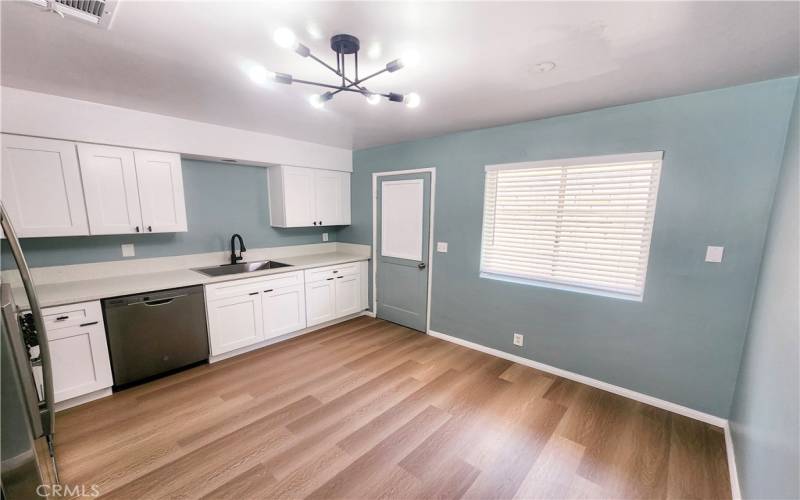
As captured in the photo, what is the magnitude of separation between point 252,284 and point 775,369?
144 inches

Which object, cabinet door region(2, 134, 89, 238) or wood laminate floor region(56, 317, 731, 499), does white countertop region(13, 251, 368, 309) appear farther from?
wood laminate floor region(56, 317, 731, 499)

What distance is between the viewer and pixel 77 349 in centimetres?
220

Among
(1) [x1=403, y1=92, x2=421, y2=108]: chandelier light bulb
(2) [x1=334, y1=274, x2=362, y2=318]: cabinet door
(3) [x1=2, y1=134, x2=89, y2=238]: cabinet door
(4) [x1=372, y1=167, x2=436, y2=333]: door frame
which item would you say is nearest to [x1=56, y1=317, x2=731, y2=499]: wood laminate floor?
(4) [x1=372, y1=167, x2=436, y2=333]: door frame

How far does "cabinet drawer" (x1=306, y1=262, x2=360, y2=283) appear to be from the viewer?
3594 mm

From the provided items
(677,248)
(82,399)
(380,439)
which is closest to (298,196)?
(82,399)

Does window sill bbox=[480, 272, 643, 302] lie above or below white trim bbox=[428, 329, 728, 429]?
above

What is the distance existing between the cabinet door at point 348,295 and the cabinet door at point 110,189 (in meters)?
2.11

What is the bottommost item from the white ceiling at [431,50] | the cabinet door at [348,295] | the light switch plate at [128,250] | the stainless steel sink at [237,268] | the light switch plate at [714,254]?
the cabinet door at [348,295]

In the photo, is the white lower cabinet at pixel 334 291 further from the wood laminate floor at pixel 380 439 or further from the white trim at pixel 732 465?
the white trim at pixel 732 465

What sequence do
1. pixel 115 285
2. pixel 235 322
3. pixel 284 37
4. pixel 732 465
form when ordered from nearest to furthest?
pixel 284 37, pixel 732 465, pixel 115 285, pixel 235 322

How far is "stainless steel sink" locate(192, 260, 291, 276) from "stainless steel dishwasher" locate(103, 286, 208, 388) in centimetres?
48

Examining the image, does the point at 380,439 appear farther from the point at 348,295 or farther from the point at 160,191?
the point at 160,191

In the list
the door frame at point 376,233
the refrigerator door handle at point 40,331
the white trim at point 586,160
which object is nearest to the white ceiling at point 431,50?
the white trim at point 586,160

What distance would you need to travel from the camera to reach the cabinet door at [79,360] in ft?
6.98
